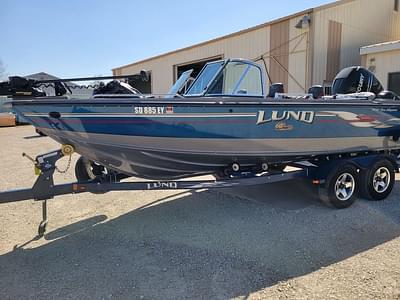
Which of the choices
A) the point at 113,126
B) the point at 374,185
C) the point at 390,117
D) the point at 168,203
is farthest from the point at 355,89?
the point at 113,126

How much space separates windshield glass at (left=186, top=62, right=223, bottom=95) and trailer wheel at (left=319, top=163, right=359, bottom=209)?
7.24 ft

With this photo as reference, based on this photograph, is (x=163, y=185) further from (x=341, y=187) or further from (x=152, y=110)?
(x=341, y=187)

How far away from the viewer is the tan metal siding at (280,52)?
499 inches

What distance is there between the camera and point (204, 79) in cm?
499

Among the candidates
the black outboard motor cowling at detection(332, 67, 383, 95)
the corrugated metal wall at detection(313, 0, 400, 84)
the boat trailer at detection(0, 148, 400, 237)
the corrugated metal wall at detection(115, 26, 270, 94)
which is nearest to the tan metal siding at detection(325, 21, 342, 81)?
the corrugated metal wall at detection(313, 0, 400, 84)

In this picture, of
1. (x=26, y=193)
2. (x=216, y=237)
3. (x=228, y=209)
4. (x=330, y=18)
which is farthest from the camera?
(x=330, y=18)

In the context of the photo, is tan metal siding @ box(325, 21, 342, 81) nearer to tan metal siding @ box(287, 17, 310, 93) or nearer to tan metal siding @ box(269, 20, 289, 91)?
tan metal siding @ box(287, 17, 310, 93)

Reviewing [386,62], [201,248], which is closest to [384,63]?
[386,62]

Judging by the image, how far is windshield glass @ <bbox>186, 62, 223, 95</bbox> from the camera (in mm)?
4838

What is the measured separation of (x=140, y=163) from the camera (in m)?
4.16

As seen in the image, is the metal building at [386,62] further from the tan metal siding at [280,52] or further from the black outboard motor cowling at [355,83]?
the black outboard motor cowling at [355,83]

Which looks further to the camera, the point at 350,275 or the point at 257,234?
the point at 257,234

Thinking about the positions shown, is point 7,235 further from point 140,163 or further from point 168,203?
point 168,203

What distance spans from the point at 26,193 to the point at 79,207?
1434 mm
